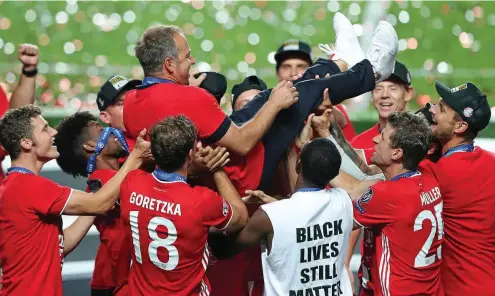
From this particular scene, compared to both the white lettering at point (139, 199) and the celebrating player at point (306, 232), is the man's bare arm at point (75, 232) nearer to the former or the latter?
the white lettering at point (139, 199)

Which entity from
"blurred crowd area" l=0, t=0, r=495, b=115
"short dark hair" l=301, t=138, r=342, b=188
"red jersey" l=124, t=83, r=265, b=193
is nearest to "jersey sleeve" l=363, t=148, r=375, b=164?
"short dark hair" l=301, t=138, r=342, b=188

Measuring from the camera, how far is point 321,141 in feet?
13.4

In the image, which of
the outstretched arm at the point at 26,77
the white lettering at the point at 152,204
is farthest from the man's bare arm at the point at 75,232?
the outstretched arm at the point at 26,77

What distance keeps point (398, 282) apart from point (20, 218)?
73.1 inches

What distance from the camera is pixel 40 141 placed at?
430 cm

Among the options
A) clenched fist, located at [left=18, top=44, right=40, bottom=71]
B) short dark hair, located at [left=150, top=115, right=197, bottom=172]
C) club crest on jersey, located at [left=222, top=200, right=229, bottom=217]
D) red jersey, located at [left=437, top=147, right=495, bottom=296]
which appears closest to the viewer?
short dark hair, located at [left=150, top=115, right=197, bottom=172]

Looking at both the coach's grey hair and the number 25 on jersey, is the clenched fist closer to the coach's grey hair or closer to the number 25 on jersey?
the coach's grey hair

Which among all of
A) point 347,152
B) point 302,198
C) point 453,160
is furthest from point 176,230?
point 453,160

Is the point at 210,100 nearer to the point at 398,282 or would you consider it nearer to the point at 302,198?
the point at 302,198

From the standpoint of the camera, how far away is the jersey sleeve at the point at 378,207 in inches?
166

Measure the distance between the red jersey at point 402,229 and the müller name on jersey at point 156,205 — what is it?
0.92 meters

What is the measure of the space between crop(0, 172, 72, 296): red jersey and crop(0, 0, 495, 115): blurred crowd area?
474cm

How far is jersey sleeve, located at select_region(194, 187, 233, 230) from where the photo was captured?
12.9 feet

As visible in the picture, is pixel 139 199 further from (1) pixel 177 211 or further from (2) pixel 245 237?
(2) pixel 245 237
